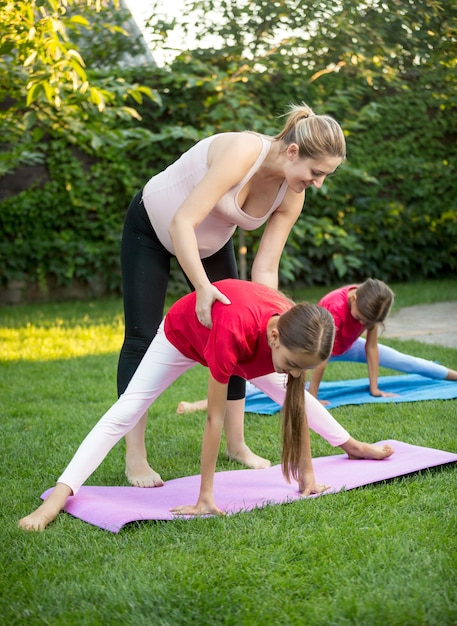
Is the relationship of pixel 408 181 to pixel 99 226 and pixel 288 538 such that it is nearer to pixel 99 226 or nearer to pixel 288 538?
pixel 99 226

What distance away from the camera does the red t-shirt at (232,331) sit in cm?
246

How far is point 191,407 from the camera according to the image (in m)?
4.23

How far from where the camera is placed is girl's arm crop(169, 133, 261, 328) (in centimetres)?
257

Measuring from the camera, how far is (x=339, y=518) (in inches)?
98.3

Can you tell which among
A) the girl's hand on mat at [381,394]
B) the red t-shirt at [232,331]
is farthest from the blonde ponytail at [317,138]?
Result: the girl's hand on mat at [381,394]

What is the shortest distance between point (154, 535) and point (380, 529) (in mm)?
673

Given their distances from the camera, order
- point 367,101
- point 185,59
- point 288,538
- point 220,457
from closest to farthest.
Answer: point 288,538 → point 220,457 → point 185,59 → point 367,101

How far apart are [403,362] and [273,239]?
6.35 feet

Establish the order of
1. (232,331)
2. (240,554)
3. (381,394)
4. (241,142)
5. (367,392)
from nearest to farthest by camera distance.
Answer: (240,554) → (232,331) → (241,142) → (381,394) → (367,392)

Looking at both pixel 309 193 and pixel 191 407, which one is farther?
pixel 309 193

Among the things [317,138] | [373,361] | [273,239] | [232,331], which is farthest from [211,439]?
[373,361]

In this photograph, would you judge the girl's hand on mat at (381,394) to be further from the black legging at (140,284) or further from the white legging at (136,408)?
the black legging at (140,284)

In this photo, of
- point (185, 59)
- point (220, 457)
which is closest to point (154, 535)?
point (220, 457)

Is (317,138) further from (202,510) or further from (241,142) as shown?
(202,510)
